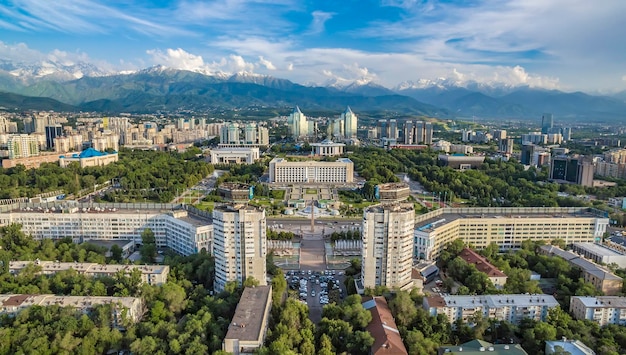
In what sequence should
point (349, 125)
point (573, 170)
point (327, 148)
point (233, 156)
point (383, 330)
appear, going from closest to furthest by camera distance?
1. point (383, 330)
2. point (573, 170)
3. point (233, 156)
4. point (327, 148)
5. point (349, 125)

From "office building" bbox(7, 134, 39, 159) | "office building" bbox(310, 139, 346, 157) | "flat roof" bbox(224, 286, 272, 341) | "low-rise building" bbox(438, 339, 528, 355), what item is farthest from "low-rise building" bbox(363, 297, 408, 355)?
"office building" bbox(7, 134, 39, 159)

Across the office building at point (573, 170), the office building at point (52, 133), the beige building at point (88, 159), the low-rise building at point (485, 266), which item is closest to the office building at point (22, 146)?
the beige building at point (88, 159)

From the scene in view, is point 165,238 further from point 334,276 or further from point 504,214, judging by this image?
point 504,214

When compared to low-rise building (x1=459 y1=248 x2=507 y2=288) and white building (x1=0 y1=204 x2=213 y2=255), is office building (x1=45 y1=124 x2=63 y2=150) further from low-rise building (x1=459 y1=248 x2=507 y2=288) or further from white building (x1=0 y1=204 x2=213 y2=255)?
low-rise building (x1=459 y1=248 x2=507 y2=288)

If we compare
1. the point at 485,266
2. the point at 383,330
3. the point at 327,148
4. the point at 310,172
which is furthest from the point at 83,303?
the point at 327,148

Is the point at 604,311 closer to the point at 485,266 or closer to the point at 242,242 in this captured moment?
the point at 485,266

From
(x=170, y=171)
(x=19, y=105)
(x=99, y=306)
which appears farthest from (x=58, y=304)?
(x=19, y=105)
